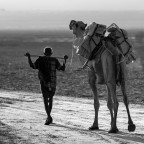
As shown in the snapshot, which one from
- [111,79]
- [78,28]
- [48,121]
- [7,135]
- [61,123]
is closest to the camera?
[7,135]

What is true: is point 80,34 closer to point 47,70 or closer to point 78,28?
point 78,28

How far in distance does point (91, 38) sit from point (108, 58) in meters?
0.62

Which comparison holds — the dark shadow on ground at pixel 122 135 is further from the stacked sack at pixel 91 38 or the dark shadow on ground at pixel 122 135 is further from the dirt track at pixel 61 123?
the stacked sack at pixel 91 38

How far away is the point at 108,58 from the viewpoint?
39.9 ft

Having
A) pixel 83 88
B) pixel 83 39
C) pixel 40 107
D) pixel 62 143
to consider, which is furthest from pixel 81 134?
pixel 83 88

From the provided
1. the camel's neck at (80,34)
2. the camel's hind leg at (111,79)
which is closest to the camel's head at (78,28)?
the camel's neck at (80,34)

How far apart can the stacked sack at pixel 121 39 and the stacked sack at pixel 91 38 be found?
19cm

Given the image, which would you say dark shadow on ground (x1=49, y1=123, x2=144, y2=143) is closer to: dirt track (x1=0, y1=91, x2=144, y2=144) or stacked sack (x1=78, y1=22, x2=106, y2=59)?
dirt track (x1=0, y1=91, x2=144, y2=144)

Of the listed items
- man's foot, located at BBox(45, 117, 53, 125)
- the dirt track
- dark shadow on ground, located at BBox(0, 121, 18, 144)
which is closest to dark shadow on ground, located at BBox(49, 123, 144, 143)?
the dirt track

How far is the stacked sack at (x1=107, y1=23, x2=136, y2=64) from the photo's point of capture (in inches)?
489

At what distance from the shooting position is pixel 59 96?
68.6 ft

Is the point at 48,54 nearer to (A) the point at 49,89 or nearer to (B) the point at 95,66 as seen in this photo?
(A) the point at 49,89

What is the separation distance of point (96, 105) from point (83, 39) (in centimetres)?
125

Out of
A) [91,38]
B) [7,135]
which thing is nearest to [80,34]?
[91,38]
